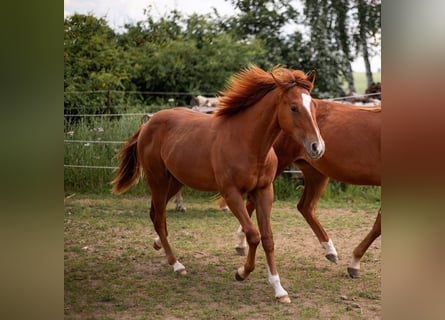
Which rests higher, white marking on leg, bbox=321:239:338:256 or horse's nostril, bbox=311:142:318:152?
horse's nostril, bbox=311:142:318:152

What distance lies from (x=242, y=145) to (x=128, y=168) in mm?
923

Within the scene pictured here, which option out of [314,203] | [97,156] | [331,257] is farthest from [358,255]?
[97,156]

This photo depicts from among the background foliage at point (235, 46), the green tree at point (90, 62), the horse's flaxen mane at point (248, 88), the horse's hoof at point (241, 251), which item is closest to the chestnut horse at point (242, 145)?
the horse's flaxen mane at point (248, 88)

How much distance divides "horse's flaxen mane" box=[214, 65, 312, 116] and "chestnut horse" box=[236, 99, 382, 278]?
0.53 meters

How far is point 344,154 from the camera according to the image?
3174 mm

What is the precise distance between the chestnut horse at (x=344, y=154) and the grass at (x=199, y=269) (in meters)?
0.21

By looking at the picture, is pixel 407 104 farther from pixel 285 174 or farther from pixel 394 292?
pixel 285 174

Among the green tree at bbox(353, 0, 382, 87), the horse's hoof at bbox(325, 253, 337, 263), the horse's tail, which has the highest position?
the green tree at bbox(353, 0, 382, 87)

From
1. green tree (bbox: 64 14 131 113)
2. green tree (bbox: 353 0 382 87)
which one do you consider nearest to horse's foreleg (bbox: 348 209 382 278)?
green tree (bbox: 64 14 131 113)

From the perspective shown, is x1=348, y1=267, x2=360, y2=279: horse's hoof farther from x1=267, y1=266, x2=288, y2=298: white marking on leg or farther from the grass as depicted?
x1=267, y1=266, x2=288, y2=298: white marking on leg

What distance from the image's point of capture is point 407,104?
0.82 meters

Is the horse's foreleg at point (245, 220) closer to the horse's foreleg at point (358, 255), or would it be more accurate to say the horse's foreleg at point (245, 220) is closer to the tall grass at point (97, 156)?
the horse's foreleg at point (358, 255)

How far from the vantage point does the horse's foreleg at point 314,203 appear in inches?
128

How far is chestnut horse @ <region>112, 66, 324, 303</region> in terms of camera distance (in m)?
2.50
